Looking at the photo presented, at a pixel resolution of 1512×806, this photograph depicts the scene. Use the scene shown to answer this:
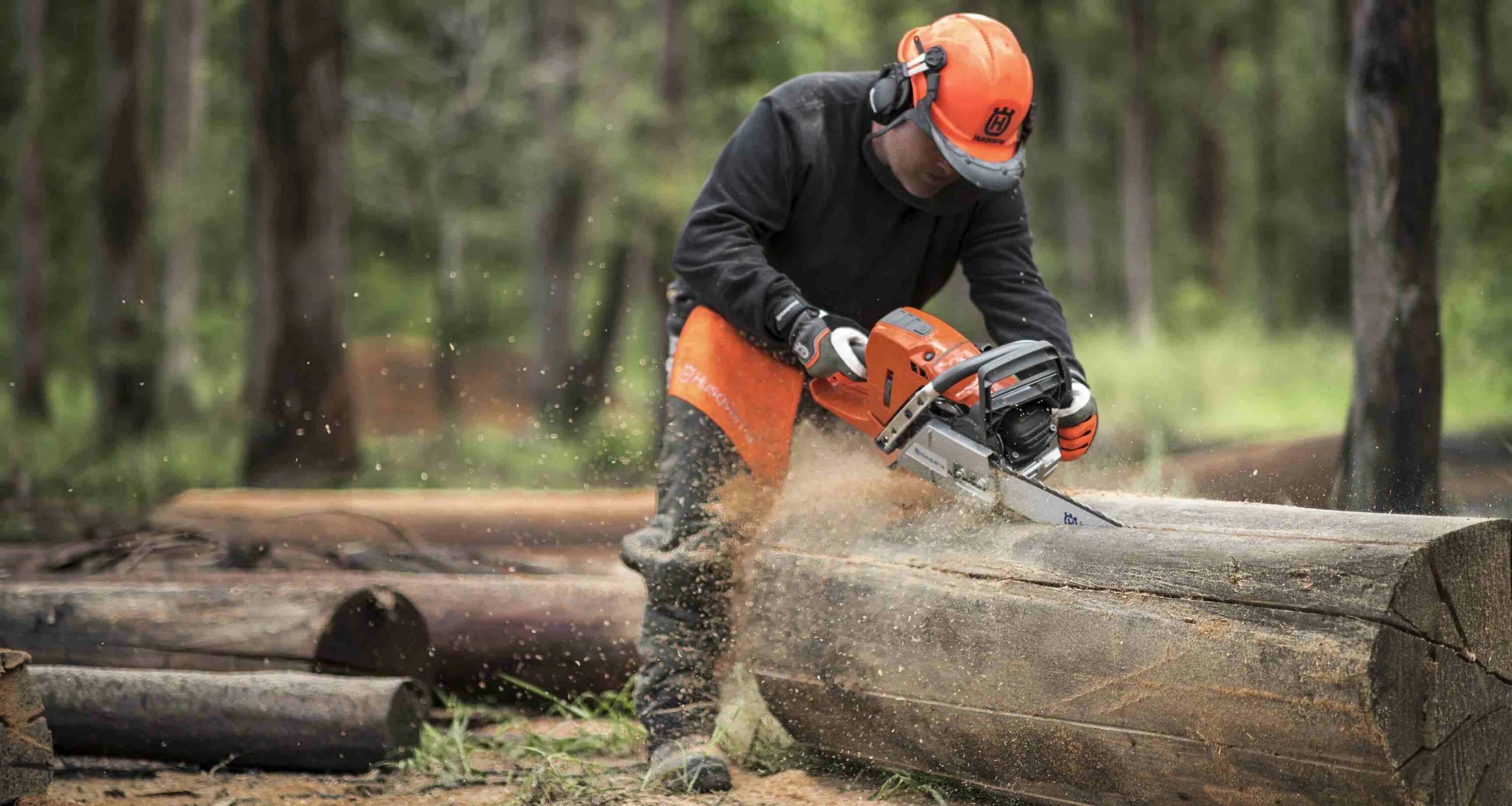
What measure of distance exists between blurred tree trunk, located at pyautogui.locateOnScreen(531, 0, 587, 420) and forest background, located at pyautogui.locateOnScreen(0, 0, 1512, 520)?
0.06 meters

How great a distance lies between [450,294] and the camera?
28.1 metres

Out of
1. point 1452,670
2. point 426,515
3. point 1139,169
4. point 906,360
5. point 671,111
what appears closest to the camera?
point 1452,670

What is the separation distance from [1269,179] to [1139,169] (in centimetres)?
812

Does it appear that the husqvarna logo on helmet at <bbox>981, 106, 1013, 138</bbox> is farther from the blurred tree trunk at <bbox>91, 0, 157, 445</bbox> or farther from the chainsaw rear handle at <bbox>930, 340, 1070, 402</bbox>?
the blurred tree trunk at <bbox>91, 0, 157, 445</bbox>

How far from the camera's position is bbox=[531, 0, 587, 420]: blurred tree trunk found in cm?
1716

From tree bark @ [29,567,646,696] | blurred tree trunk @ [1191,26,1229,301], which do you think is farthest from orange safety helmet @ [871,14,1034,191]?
blurred tree trunk @ [1191,26,1229,301]

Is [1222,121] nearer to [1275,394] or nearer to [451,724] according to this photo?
[1275,394]

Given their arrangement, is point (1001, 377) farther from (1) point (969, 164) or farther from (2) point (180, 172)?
(2) point (180, 172)

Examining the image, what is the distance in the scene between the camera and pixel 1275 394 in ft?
54.2

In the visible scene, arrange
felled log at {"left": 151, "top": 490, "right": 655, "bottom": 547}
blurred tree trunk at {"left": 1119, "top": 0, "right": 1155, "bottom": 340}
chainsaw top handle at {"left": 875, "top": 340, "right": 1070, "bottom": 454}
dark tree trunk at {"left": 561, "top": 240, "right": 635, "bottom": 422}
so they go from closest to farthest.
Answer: chainsaw top handle at {"left": 875, "top": 340, "right": 1070, "bottom": 454}
felled log at {"left": 151, "top": 490, "right": 655, "bottom": 547}
dark tree trunk at {"left": 561, "top": 240, "right": 635, "bottom": 422}
blurred tree trunk at {"left": 1119, "top": 0, "right": 1155, "bottom": 340}

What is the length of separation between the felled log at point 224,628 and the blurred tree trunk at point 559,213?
12.2 m

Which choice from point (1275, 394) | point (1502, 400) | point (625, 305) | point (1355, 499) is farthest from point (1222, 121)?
point (1355, 499)

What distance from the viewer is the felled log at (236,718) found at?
4.00 metres

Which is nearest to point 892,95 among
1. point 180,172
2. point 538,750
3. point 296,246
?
point 538,750
